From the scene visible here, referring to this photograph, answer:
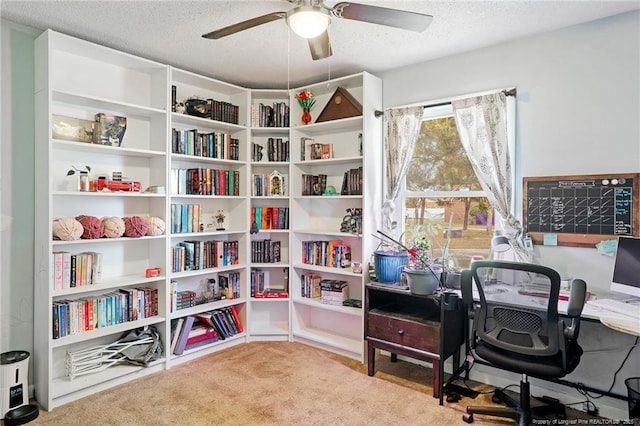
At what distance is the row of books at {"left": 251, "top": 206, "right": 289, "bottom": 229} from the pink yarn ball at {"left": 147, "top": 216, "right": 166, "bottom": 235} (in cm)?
92

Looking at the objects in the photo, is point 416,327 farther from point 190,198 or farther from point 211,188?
point 190,198

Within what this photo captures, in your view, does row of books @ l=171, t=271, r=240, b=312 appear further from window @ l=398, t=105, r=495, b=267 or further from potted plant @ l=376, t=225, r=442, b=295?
window @ l=398, t=105, r=495, b=267

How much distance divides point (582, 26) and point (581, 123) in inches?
24.6

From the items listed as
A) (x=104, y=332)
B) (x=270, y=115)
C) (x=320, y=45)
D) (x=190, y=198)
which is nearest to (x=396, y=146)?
(x=270, y=115)

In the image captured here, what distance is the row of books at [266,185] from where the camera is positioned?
3.85 metres

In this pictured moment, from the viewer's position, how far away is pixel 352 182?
351 cm

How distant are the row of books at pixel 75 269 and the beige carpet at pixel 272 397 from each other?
30.8 inches

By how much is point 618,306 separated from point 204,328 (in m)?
3.01

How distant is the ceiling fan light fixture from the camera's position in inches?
74.2

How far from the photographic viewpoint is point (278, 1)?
2.32 metres

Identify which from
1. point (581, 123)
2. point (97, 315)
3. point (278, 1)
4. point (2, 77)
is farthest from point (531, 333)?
point (2, 77)

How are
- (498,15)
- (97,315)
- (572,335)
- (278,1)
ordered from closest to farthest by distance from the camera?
(572,335) < (278,1) < (498,15) < (97,315)

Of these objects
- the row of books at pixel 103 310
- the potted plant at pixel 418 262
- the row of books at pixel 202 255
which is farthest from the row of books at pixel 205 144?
the potted plant at pixel 418 262

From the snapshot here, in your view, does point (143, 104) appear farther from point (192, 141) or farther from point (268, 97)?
point (268, 97)
